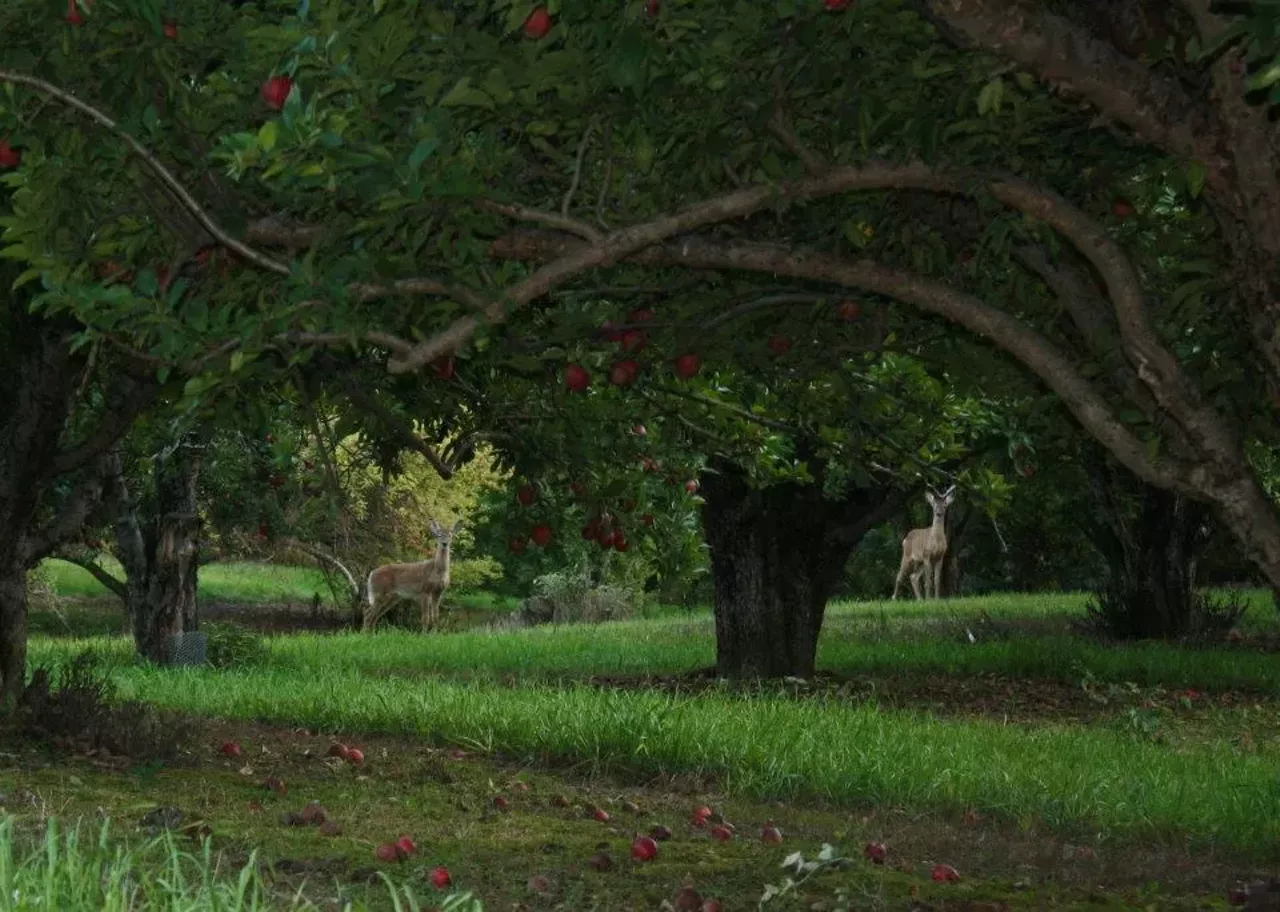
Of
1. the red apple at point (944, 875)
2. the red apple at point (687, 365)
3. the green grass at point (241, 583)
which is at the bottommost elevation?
the red apple at point (944, 875)

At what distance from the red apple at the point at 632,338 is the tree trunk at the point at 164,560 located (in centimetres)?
1180

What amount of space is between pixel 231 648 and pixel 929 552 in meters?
18.7

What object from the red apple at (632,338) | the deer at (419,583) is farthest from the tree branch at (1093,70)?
the deer at (419,583)

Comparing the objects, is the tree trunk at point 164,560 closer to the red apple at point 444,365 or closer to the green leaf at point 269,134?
the red apple at point 444,365

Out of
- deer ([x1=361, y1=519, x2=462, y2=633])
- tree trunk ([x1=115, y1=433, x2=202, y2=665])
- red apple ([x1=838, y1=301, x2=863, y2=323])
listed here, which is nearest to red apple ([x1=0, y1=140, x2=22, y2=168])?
red apple ([x1=838, y1=301, x2=863, y2=323])

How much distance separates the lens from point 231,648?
18031 millimetres

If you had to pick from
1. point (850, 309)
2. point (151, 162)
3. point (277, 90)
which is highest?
point (277, 90)

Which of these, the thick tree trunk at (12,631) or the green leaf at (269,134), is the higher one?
the green leaf at (269,134)

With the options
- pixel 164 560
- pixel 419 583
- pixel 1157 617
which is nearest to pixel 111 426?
pixel 164 560

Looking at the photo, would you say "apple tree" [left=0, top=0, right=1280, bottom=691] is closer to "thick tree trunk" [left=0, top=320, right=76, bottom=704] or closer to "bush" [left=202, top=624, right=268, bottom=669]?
"thick tree trunk" [left=0, top=320, right=76, bottom=704]

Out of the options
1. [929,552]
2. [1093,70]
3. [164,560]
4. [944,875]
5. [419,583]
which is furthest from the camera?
[929,552]

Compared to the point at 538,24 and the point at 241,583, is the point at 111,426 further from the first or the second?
the point at 241,583

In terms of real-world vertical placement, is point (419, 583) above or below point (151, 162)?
below

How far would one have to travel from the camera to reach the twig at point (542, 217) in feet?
15.9
